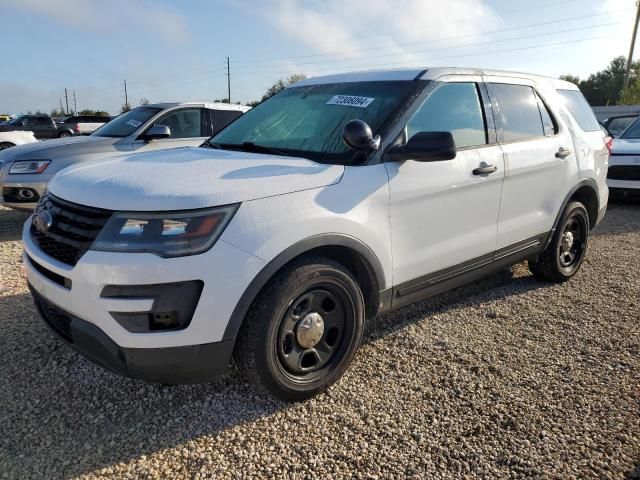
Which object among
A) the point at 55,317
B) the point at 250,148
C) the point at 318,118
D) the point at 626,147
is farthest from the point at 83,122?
the point at 55,317

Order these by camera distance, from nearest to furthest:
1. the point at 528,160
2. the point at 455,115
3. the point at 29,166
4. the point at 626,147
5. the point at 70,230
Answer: the point at 70,230, the point at 455,115, the point at 528,160, the point at 29,166, the point at 626,147

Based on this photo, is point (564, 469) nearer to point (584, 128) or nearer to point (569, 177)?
point (569, 177)

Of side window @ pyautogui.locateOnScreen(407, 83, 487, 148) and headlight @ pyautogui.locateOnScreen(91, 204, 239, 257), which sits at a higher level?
side window @ pyautogui.locateOnScreen(407, 83, 487, 148)

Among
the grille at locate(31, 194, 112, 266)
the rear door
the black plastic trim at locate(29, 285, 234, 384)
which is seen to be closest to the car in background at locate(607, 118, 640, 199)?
the rear door

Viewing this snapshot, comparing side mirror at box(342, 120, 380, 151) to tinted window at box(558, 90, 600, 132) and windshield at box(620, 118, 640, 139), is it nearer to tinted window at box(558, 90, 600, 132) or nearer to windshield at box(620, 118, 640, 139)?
tinted window at box(558, 90, 600, 132)

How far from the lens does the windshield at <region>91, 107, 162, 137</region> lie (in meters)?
6.95

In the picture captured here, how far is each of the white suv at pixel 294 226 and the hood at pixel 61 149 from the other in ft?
11.5

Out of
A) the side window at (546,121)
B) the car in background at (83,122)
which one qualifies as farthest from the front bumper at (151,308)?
the car in background at (83,122)

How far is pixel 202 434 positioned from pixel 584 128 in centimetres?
414

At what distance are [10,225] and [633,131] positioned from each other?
34.7 feet

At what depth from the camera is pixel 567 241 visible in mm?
4629

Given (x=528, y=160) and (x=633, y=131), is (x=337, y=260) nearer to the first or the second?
(x=528, y=160)

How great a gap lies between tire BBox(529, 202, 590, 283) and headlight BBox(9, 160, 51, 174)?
5488 mm

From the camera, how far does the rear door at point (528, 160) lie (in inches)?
145
